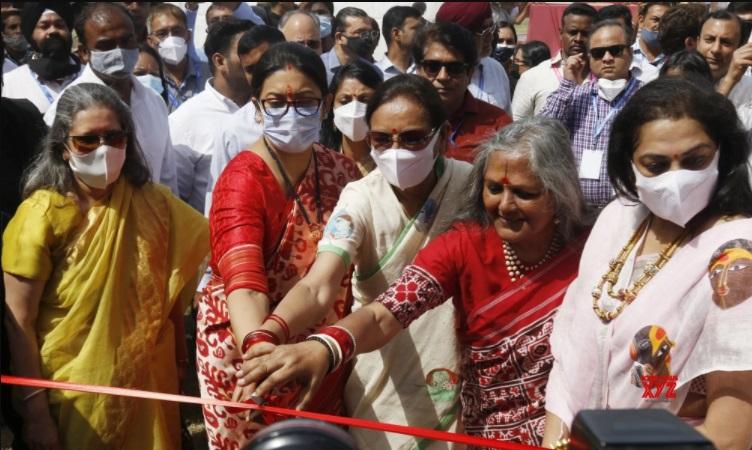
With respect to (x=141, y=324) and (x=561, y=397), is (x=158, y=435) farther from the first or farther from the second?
(x=561, y=397)

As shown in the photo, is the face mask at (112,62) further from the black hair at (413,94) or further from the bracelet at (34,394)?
the black hair at (413,94)

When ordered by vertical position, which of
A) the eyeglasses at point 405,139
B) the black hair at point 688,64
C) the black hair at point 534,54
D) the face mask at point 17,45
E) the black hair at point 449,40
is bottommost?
the black hair at point 534,54

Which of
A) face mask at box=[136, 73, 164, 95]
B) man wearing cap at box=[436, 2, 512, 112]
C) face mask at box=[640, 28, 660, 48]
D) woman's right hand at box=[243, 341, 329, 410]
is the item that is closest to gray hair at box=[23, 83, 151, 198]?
woman's right hand at box=[243, 341, 329, 410]

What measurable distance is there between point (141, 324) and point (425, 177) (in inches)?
45.4

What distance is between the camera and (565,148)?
2.60 metres

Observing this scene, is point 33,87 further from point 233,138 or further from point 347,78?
point 347,78

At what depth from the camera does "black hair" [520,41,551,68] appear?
29.6 feet

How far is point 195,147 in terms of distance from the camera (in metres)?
4.91

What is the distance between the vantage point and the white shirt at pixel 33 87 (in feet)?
17.7

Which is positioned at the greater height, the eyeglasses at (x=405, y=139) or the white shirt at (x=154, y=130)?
the eyeglasses at (x=405, y=139)

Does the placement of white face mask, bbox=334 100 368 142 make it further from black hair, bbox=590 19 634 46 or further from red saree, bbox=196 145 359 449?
black hair, bbox=590 19 634 46

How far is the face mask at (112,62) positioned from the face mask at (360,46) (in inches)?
92.0

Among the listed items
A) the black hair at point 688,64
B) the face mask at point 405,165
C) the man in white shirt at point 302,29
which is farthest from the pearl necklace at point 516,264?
the man in white shirt at point 302,29

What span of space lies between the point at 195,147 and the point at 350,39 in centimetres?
232
